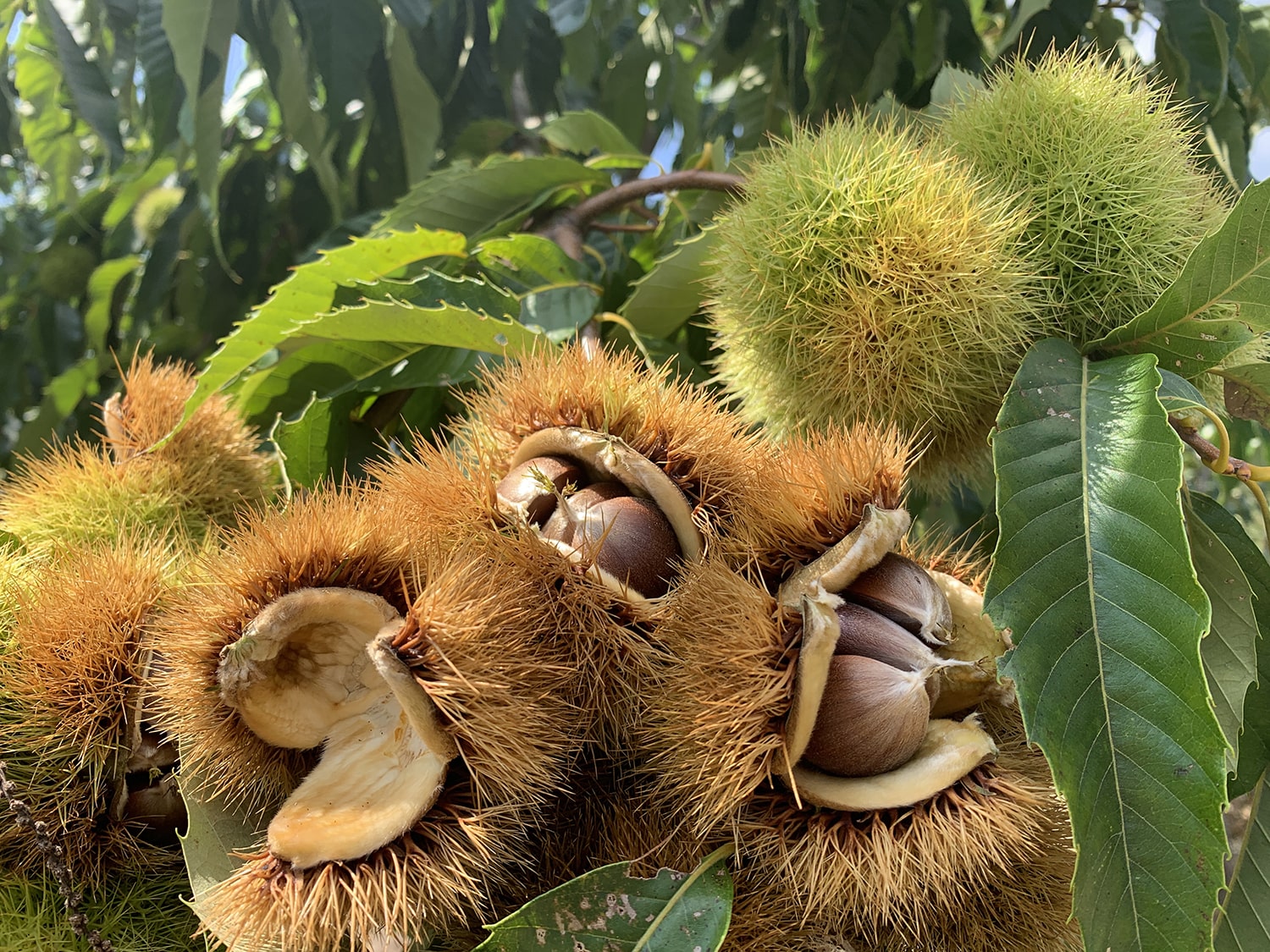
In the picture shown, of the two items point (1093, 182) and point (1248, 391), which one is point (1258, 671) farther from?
point (1093, 182)

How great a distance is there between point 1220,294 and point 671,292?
61 cm

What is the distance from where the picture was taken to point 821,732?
1.99ft

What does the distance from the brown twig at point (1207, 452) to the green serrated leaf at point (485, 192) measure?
3.04 feet

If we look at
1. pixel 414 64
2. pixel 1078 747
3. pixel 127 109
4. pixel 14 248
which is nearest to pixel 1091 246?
pixel 1078 747

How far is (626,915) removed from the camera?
64 centimetres

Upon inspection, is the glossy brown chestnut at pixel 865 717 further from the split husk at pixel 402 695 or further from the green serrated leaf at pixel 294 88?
the green serrated leaf at pixel 294 88

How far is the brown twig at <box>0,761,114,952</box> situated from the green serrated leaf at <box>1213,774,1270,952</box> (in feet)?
2.92

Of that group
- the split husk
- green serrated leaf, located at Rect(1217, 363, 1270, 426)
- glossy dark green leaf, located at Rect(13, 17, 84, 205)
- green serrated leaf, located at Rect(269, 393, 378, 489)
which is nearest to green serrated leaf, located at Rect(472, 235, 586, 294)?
green serrated leaf, located at Rect(269, 393, 378, 489)

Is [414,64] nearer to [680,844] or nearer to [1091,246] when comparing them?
[1091,246]

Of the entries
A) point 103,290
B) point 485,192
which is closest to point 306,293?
point 485,192

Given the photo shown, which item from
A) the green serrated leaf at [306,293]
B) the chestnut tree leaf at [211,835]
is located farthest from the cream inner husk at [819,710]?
the green serrated leaf at [306,293]

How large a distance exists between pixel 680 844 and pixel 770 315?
0.47 m

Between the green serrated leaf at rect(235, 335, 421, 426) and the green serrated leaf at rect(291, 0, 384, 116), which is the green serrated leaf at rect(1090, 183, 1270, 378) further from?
the green serrated leaf at rect(291, 0, 384, 116)

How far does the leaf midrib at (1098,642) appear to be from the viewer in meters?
0.58
